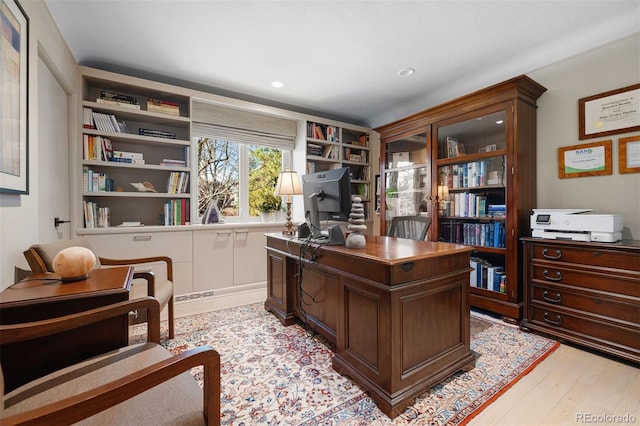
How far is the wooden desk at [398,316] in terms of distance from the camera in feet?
4.47

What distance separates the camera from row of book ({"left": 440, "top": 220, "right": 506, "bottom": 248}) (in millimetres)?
2607

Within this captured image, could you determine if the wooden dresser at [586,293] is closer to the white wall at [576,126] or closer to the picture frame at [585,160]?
the white wall at [576,126]

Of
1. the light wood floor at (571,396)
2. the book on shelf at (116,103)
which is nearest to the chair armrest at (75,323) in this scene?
the light wood floor at (571,396)

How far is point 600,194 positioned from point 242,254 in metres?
3.45

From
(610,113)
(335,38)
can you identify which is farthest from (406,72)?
(610,113)

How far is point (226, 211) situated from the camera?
3.51m

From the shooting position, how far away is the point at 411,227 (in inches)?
107

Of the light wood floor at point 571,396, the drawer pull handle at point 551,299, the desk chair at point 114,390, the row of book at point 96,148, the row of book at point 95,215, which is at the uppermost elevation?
the row of book at point 96,148

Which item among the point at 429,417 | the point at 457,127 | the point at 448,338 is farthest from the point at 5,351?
the point at 457,127

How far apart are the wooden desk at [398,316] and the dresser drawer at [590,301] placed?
98 centimetres

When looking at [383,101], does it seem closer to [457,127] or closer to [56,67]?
[457,127]

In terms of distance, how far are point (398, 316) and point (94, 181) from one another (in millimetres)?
2892

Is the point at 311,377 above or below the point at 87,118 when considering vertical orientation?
below

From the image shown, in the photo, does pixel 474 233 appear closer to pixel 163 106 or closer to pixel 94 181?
pixel 163 106
